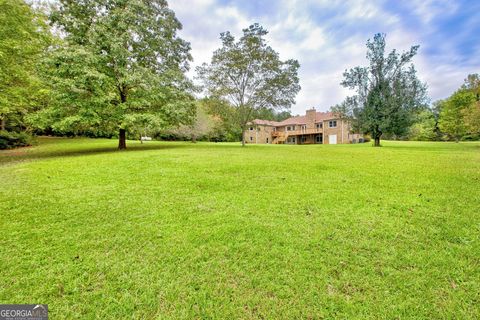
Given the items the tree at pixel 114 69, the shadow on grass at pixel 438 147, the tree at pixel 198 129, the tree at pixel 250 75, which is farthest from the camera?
the tree at pixel 198 129

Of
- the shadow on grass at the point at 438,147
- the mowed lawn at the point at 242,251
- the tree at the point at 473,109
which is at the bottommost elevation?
the mowed lawn at the point at 242,251

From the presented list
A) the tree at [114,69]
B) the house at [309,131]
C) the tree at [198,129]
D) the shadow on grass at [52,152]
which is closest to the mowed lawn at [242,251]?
the shadow on grass at [52,152]

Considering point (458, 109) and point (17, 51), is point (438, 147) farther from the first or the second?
point (17, 51)

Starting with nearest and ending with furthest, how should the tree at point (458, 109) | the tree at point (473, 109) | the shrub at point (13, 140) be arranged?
the shrub at point (13, 140)
the tree at point (473, 109)
the tree at point (458, 109)

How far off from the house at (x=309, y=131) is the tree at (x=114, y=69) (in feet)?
67.4

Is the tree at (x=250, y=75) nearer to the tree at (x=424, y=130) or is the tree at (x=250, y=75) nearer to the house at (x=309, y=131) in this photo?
the house at (x=309, y=131)

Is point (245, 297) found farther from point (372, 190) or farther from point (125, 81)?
point (125, 81)

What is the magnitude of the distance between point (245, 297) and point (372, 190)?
4.78 m

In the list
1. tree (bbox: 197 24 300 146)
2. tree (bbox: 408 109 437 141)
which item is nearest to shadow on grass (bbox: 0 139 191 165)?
tree (bbox: 197 24 300 146)

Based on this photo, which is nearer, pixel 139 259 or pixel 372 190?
pixel 139 259

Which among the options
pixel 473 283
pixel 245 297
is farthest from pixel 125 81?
pixel 473 283

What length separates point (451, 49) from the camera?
57.6 feet

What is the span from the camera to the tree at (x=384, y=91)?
20953 mm

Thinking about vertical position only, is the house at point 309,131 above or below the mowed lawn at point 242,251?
above
